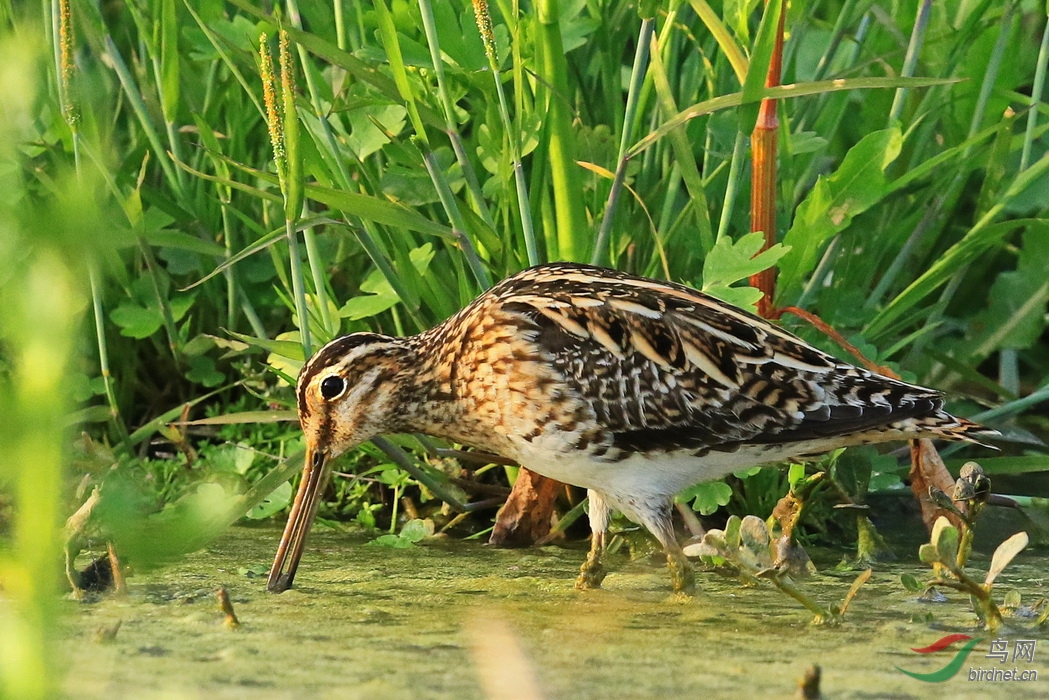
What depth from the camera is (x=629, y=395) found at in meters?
3.94

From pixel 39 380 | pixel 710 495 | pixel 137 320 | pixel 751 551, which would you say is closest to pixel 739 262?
pixel 710 495

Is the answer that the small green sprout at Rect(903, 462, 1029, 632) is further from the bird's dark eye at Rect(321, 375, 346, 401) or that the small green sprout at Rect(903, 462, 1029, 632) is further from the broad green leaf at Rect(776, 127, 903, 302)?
the bird's dark eye at Rect(321, 375, 346, 401)

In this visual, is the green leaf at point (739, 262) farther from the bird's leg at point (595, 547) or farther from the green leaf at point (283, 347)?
the green leaf at point (283, 347)

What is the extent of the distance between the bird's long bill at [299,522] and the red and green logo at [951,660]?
5.55 feet

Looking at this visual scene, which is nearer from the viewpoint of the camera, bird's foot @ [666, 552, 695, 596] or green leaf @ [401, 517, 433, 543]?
bird's foot @ [666, 552, 695, 596]

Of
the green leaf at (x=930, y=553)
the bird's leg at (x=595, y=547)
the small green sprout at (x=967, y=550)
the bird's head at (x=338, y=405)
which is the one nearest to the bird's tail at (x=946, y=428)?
the small green sprout at (x=967, y=550)

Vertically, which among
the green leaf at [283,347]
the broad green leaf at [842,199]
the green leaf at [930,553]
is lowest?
the green leaf at [930,553]

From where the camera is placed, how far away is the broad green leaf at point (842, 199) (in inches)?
166

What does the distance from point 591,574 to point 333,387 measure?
93cm

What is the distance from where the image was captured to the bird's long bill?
3.96 metres

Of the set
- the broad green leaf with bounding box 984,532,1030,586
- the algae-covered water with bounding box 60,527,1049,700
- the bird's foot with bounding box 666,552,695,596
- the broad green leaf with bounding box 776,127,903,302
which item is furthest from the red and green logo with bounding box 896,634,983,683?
the broad green leaf with bounding box 776,127,903,302

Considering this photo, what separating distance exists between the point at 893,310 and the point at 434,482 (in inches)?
62.3

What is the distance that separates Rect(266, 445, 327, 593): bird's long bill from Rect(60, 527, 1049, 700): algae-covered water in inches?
2.1

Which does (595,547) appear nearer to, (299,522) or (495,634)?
(495,634)
